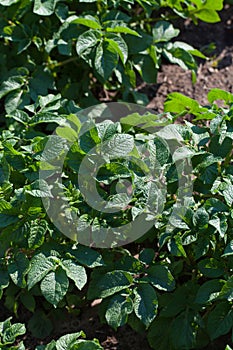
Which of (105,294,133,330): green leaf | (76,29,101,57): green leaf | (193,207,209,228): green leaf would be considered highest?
(76,29,101,57): green leaf

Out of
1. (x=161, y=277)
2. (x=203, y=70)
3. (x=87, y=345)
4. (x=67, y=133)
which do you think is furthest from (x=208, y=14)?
(x=87, y=345)

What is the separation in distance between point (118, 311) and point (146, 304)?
8 cm

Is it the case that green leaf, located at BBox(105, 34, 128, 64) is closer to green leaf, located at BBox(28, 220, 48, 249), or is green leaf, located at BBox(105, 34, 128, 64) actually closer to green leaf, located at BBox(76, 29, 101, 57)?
green leaf, located at BBox(76, 29, 101, 57)

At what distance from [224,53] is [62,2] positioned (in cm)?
91

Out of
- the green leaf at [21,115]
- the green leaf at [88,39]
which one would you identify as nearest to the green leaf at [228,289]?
the green leaf at [21,115]

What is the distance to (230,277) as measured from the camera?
6.74ft

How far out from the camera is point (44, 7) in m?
2.72

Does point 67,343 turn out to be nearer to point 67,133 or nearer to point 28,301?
point 28,301

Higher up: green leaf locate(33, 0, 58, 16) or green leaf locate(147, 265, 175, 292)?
green leaf locate(33, 0, 58, 16)

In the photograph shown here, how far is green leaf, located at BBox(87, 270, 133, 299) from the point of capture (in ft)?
6.92

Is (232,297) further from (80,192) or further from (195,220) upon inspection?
(80,192)

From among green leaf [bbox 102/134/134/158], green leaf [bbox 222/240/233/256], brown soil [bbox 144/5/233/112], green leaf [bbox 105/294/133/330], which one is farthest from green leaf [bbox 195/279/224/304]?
brown soil [bbox 144/5/233/112]

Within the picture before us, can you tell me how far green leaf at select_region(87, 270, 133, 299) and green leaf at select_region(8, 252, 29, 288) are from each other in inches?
8.7

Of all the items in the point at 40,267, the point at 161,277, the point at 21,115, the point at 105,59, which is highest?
the point at 105,59
